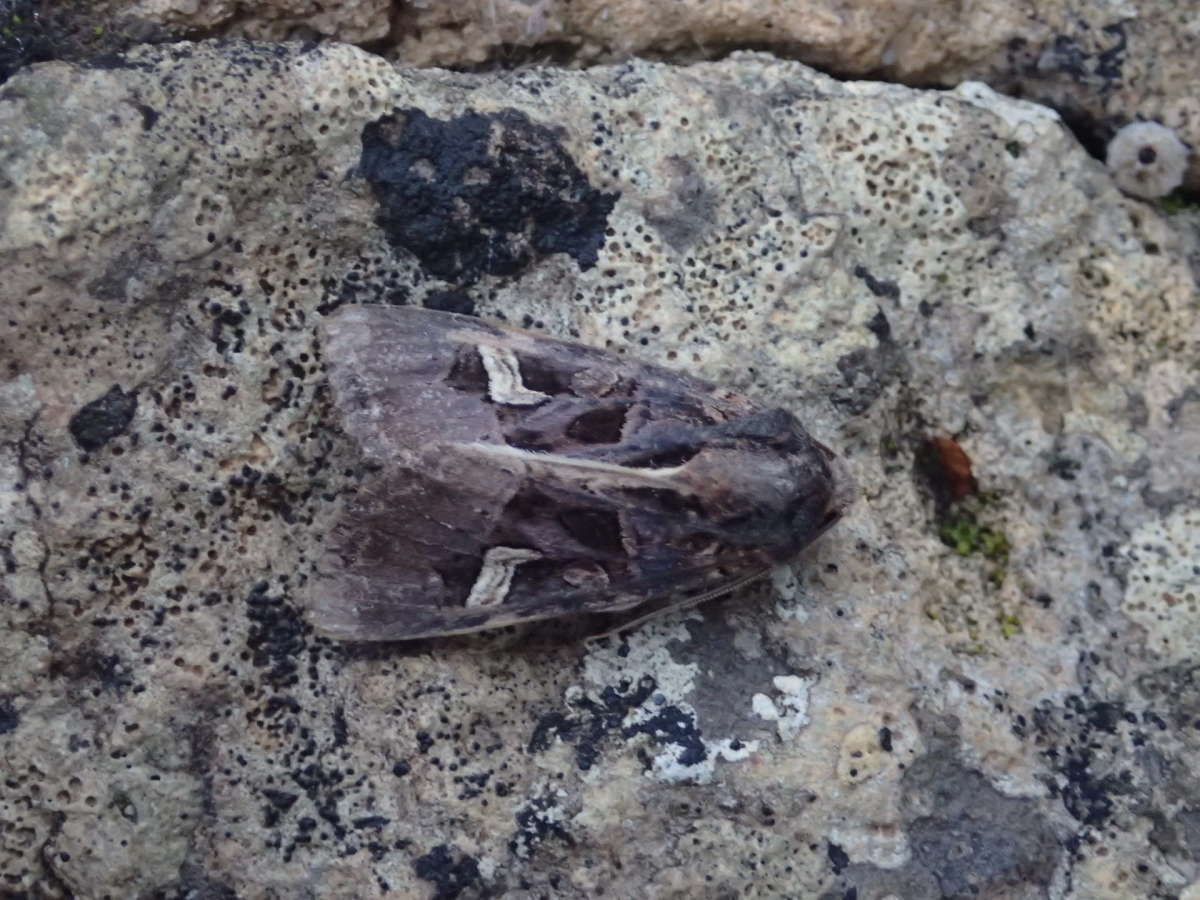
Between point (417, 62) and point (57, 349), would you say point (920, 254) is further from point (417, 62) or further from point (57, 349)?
point (57, 349)

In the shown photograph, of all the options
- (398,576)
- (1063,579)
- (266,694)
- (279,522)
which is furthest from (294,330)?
(1063,579)

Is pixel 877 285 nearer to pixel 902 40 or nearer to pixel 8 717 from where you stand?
pixel 902 40

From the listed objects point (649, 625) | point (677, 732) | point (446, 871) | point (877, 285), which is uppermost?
point (877, 285)

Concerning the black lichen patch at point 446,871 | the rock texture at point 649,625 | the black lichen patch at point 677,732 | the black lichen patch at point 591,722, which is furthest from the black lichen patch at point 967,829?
the black lichen patch at point 446,871

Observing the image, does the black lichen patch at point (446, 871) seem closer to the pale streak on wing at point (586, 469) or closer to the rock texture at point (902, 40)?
the pale streak on wing at point (586, 469)

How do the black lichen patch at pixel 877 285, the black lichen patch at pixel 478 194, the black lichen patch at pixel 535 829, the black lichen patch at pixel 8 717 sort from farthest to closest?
the black lichen patch at pixel 877 285 → the black lichen patch at pixel 478 194 → the black lichen patch at pixel 535 829 → the black lichen patch at pixel 8 717

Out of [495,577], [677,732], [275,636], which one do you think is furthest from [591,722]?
[275,636]

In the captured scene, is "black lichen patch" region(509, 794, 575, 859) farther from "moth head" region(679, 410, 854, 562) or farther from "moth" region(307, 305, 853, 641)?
"moth head" region(679, 410, 854, 562)
